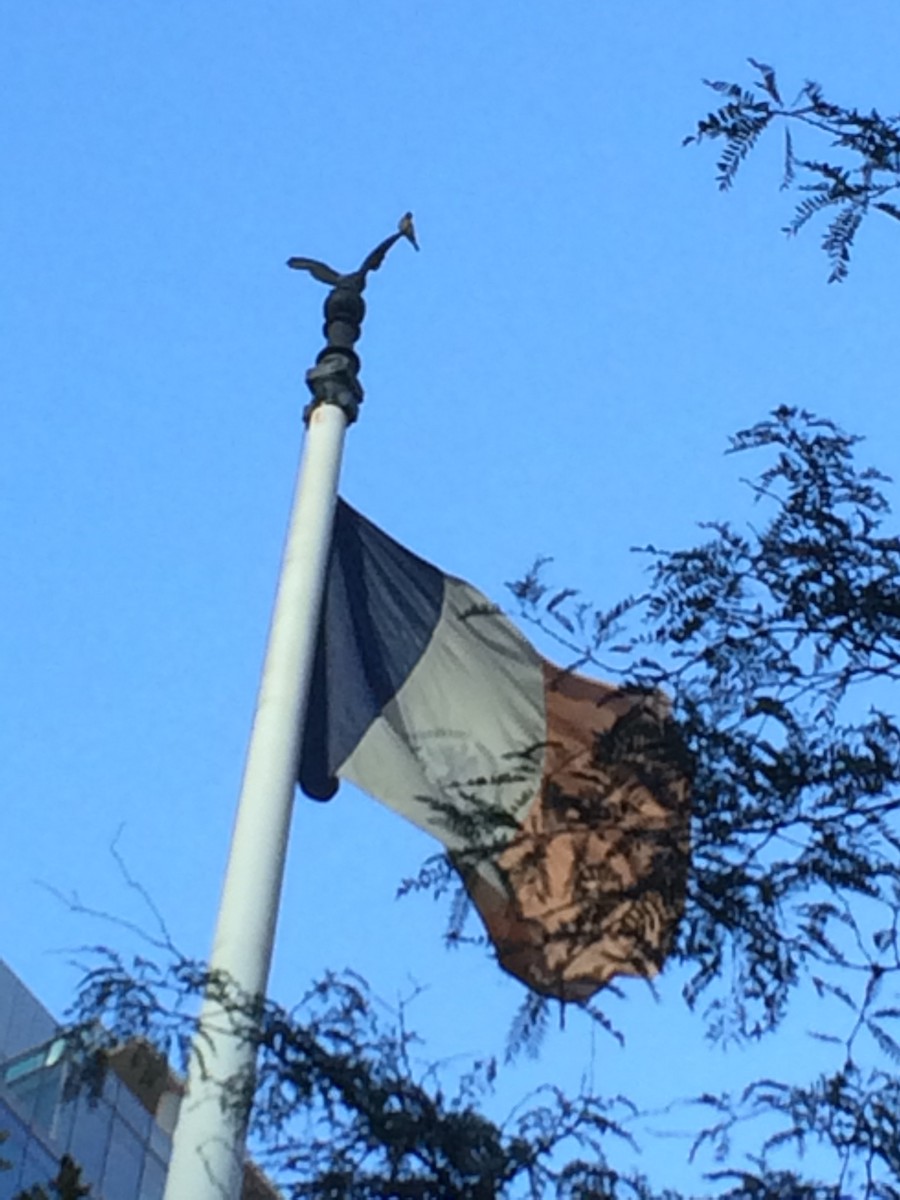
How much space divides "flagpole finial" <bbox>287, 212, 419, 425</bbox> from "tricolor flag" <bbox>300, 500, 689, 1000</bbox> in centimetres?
78

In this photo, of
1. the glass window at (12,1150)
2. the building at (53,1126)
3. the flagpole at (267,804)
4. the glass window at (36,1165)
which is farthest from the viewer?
the building at (53,1126)

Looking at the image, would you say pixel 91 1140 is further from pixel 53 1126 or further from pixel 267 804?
pixel 267 804

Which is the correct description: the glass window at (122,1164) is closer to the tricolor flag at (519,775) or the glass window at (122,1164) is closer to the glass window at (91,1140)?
the glass window at (91,1140)

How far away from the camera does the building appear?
1045 inches

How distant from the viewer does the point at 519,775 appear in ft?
29.8

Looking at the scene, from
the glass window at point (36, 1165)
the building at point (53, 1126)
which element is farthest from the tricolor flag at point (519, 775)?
the glass window at point (36, 1165)

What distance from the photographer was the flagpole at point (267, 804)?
9109mm

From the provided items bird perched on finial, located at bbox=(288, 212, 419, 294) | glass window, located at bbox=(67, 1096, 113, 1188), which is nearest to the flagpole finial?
bird perched on finial, located at bbox=(288, 212, 419, 294)

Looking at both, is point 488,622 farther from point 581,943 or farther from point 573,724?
point 581,943

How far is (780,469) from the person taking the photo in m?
8.53

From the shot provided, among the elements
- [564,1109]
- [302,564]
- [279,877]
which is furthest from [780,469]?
[302,564]

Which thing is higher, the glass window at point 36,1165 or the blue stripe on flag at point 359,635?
the glass window at point 36,1165

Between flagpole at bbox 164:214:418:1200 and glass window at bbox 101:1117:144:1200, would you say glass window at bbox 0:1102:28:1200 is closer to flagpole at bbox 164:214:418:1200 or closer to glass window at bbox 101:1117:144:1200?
glass window at bbox 101:1117:144:1200

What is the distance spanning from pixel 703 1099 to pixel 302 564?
21.7 ft
